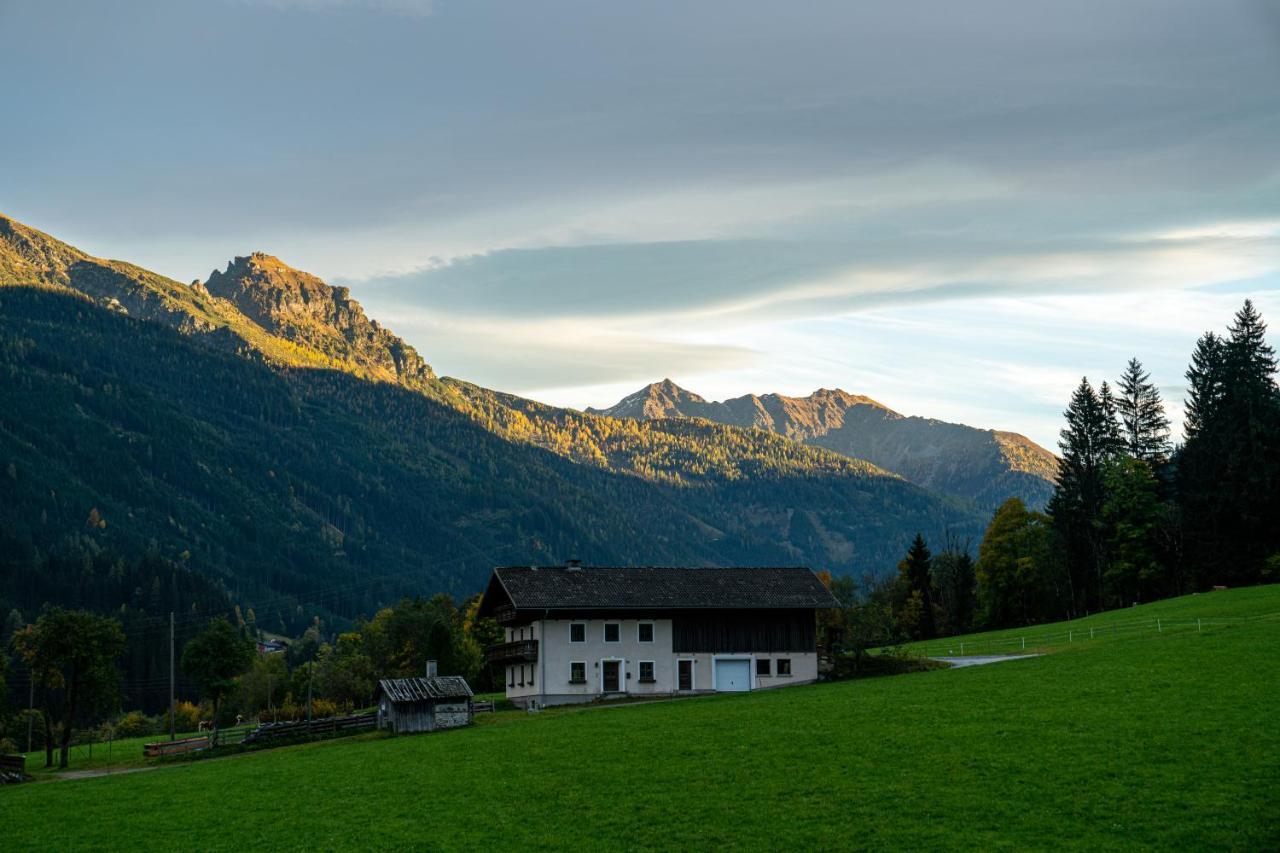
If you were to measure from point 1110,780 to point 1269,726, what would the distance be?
8472 millimetres

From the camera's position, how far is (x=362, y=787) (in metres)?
49.0

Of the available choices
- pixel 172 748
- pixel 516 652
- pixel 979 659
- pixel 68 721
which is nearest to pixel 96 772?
pixel 68 721

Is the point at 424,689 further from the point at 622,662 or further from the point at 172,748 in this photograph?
the point at 622,662

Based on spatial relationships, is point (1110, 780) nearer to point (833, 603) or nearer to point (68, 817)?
point (68, 817)

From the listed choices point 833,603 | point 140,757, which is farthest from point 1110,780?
point 140,757

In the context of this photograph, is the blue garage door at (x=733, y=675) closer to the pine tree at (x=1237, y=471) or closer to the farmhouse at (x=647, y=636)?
the farmhouse at (x=647, y=636)

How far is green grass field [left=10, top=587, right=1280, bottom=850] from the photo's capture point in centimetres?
3472

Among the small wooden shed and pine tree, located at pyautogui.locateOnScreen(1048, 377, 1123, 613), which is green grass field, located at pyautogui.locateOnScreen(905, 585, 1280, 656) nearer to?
pine tree, located at pyautogui.locateOnScreen(1048, 377, 1123, 613)

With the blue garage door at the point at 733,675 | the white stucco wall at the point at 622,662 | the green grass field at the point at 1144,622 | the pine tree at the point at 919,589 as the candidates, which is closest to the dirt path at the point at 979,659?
the green grass field at the point at 1144,622

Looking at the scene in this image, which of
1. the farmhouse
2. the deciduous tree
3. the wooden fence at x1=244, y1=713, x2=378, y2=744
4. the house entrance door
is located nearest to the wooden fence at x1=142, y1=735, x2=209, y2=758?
the wooden fence at x1=244, y1=713, x2=378, y2=744

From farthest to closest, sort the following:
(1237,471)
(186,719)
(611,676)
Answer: (186,719) → (1237,471) → (611,676)

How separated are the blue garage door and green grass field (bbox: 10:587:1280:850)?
22956mm

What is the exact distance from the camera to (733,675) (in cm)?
9006

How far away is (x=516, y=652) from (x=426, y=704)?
1692 cm
